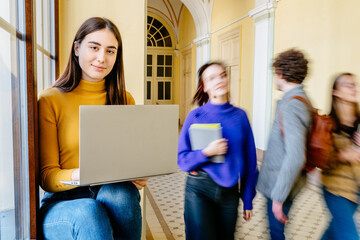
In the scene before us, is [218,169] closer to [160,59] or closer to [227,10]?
[227,10]

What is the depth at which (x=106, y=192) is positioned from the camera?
132cm

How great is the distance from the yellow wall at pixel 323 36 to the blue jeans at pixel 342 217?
3.27m

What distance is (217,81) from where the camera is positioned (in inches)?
69.9

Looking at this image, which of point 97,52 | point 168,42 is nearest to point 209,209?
point 97,52

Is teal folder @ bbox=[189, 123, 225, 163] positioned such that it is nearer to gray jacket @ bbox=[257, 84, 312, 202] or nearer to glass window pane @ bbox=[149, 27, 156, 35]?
gray jacket @ bbox=[257, 84, 312, 202]

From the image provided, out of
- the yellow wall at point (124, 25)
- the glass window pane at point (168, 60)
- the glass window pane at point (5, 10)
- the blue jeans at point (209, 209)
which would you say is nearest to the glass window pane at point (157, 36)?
the glass window pane at point (168, 60)

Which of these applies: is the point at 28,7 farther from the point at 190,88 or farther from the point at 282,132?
the point at 190,88

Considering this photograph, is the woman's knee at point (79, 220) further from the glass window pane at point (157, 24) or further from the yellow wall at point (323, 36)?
the glass window pane at point (157, 24)

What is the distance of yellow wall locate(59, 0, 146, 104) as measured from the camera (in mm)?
2471

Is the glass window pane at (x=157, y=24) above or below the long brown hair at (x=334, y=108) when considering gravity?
above

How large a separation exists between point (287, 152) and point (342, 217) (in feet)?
1.97

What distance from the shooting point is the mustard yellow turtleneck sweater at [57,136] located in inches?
50.1

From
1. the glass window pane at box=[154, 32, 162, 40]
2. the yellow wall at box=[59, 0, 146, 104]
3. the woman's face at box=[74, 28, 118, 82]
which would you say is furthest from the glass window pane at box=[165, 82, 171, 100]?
the woman's face at box=[74, 28, 118, 82]

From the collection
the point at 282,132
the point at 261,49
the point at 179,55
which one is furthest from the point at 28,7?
the point at 179,55
